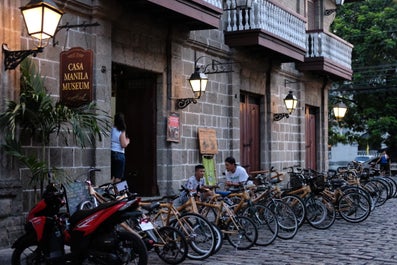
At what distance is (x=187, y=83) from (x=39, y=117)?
5.04 m

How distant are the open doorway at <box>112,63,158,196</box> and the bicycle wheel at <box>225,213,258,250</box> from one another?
11.8ft

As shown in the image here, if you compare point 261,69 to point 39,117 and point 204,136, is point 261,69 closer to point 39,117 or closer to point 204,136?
point 204,136

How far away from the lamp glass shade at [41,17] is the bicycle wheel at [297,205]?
500 cm

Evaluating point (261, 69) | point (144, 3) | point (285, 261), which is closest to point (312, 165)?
point (261, 69)

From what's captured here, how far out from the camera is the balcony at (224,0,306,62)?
574 inches

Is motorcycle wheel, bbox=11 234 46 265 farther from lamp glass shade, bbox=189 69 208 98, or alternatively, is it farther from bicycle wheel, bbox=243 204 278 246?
lamp glass shade, bbox=189 69 208 98

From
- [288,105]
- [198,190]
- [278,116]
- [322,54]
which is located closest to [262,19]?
[288,105]

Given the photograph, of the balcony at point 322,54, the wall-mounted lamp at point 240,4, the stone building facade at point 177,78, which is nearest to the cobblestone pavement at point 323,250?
the stone building facade at point 177,78

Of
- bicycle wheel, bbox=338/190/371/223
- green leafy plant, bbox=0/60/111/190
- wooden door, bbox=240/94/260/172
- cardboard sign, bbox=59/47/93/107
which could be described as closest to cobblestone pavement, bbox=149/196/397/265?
bicycle wheel, bbox=338/190/371/223

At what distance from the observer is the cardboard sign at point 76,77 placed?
878cm

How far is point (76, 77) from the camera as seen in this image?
29.3 feet

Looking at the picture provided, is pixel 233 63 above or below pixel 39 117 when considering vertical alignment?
above

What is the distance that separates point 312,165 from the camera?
21.1 metres

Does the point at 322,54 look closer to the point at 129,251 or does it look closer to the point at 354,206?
the point at 354,206
